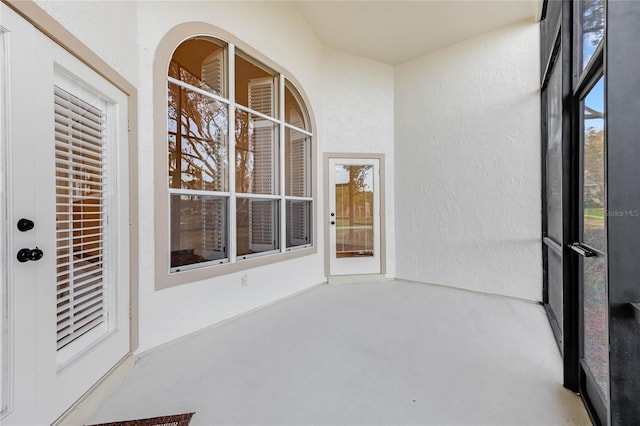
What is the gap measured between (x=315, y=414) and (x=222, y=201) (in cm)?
219

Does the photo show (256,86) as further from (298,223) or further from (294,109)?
(298,223)

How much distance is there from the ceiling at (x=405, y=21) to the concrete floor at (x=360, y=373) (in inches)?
146

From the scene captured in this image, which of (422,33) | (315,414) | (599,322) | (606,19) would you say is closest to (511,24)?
(422,33)

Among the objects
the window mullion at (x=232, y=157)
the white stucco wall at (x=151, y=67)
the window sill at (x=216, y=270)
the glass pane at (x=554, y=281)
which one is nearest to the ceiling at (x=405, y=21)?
the white stucco wall at (x=151, y=67)

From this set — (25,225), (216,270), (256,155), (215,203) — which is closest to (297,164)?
(256,155)

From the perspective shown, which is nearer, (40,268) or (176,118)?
(40,268)

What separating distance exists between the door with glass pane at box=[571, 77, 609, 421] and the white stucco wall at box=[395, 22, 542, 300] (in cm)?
211

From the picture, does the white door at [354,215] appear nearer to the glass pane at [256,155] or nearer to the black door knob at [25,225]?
the glass pane at [256,155]

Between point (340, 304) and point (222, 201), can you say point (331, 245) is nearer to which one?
point (340, 304)

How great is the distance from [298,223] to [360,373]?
2533 millimetres

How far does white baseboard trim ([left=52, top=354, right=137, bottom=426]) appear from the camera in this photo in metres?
1.54

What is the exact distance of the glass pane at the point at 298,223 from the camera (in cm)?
412

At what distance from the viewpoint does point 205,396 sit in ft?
6.02

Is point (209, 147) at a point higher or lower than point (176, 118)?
lower
